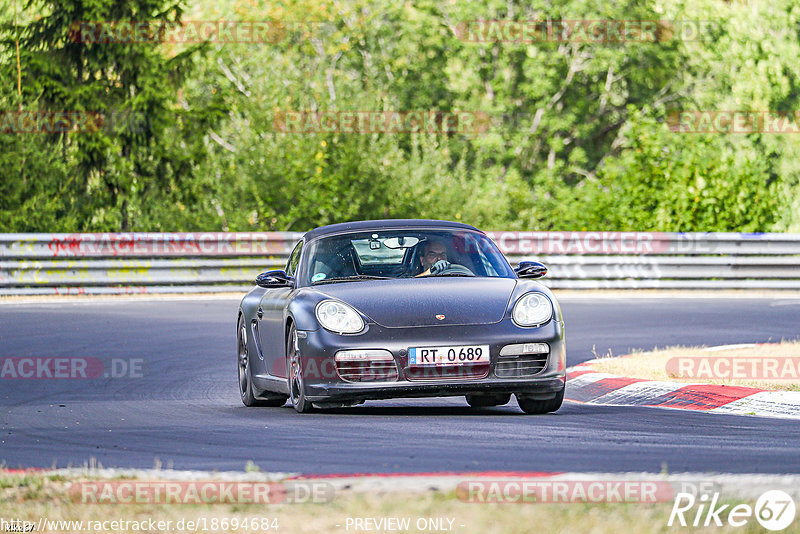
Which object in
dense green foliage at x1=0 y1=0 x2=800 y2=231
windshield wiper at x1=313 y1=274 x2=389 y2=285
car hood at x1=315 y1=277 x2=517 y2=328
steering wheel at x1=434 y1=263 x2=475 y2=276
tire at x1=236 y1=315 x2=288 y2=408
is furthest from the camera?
dense green foliage at x1=0 y1=0 x2=800 y2=231

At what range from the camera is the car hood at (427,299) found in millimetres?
9070

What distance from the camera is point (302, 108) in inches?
1565

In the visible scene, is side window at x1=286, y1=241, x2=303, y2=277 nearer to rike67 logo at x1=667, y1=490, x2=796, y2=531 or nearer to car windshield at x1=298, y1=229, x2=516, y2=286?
car windshield at x1=298, y1=229, x2=516, y2=286

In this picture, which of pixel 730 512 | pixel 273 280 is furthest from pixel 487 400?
pixel 730 512

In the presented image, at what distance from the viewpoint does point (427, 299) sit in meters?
9.25

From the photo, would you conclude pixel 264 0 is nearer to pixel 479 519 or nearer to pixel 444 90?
pixel 444 90

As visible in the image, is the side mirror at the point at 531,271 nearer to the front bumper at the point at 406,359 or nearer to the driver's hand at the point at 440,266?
the driver's hand at the point at 440,266

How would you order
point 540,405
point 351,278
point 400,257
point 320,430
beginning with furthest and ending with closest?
1. point 400,257
2. point 351,278
3. point 540,405
4. point 320,430

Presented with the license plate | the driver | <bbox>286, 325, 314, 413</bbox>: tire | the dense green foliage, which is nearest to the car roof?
the driver

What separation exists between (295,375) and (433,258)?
52.1 inches

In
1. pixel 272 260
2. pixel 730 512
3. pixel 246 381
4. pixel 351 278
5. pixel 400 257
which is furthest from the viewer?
pixel 272 260

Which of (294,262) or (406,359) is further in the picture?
(294,262)

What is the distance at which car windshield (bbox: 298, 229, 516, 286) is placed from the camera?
32.9ft

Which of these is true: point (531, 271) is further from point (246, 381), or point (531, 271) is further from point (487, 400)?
point (246, 381)
